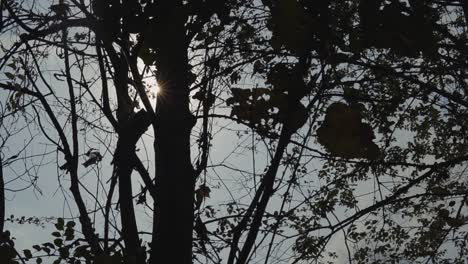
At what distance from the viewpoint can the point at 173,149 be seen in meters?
2.91

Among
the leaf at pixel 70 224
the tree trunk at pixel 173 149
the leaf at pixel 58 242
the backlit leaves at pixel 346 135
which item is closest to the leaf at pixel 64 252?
the leaf at pixel 58 242

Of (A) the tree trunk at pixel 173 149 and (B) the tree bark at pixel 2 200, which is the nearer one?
(A) the tree trunk at pixel 173 149

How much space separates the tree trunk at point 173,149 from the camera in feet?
8.75

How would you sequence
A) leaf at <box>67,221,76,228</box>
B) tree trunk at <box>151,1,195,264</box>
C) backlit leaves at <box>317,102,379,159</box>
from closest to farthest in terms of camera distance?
backlit leaves at <box>317,102,379,159</box> < tree trunk at <box>151,1,195,264</box> < leaf at <box>67,221,76,228</box>

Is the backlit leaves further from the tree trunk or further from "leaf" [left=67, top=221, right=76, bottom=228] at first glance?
"leaf" [left=67, top=221, right=76, bottom=228]

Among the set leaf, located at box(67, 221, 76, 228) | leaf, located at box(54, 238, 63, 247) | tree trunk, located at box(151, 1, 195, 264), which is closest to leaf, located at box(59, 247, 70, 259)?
leaf, located at box(54, 238, 63, 247)

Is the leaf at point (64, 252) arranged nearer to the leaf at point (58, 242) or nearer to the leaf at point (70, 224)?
the leaf at point (58, 242)

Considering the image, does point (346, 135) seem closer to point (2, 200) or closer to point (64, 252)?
point (64, 252)

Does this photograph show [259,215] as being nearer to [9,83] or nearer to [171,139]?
[171,139]

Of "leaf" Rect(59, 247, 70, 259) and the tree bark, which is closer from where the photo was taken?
"leaf" Rect(59, 247, 70, 259)

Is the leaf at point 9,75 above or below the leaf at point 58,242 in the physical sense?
above

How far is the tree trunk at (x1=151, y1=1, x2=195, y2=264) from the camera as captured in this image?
8.75 feet

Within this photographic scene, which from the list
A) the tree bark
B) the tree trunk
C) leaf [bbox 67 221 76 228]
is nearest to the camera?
the tree trunk

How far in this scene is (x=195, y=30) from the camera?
3.25 meters
